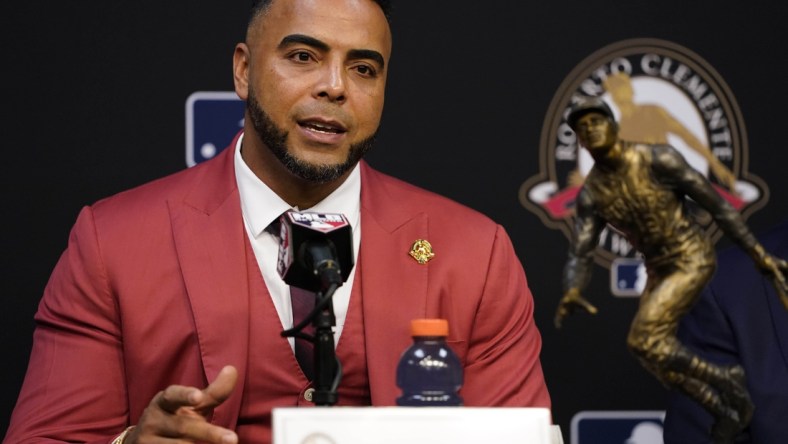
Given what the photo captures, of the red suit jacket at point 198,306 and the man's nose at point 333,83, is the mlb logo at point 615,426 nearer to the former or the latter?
the red suit jacket at point 198,306

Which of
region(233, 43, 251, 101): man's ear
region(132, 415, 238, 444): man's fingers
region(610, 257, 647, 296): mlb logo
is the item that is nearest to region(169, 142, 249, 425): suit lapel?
region(233, 43, 251, 101): man's ear

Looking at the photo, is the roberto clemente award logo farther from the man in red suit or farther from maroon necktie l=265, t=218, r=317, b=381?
maroon necktie l=265, t=218, r=317, b=381

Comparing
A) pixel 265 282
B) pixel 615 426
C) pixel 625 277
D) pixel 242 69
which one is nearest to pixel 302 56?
pixel 242 69

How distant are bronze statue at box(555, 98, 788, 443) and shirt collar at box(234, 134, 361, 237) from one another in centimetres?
87

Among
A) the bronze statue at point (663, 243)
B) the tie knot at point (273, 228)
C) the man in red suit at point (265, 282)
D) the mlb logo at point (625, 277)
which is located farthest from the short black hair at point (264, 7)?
the bronze statue at point (663, 243)

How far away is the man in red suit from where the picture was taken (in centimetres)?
182

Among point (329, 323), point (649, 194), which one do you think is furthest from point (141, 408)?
point (649, 194)

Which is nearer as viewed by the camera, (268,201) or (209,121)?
(268,201)

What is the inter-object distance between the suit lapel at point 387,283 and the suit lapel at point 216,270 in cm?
18

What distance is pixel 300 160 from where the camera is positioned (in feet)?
6.19

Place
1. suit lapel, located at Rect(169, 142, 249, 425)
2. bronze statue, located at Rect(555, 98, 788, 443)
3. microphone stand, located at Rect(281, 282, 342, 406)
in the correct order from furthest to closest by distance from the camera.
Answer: suit lapel, located at Rect(169, 142, 249, 425) → microphone stand, located at Rect(281, 282, 342, 406) → bronze statue, located at Rect(555, 98, 788, 443)

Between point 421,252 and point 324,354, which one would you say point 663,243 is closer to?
point 324,354

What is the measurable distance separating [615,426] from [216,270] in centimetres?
88

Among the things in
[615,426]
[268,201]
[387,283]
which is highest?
[268,201]
